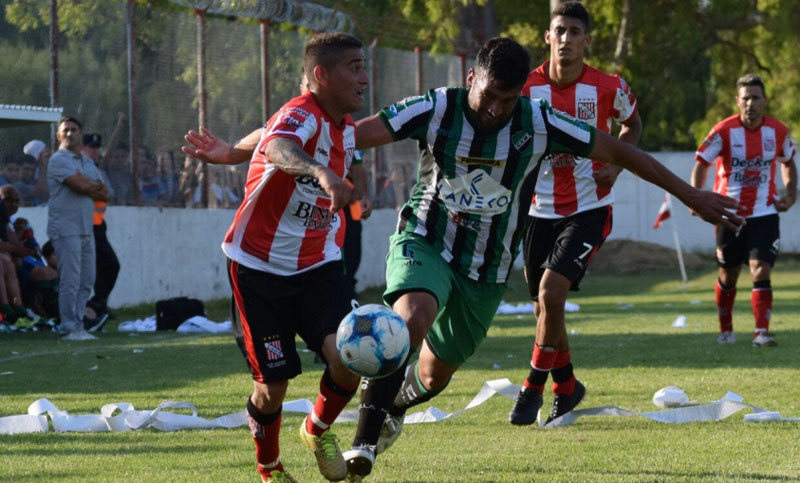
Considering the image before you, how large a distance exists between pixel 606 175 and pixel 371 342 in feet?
9.19

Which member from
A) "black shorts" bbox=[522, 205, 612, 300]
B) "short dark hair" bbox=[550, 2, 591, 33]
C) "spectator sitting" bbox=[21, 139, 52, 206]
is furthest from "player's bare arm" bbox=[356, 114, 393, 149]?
"spectator sitting" bbox=[21, 139, 52, 206]

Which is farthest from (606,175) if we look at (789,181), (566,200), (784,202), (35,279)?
(35,279)

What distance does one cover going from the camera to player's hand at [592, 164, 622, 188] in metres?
7.65

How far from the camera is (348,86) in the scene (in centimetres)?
→ 587

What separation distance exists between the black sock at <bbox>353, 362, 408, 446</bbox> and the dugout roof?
9148 millimetres

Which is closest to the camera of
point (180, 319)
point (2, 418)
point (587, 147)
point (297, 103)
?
point (297, 103)

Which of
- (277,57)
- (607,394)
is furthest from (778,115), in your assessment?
(607,394)

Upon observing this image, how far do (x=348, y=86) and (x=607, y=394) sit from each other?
12.6ft

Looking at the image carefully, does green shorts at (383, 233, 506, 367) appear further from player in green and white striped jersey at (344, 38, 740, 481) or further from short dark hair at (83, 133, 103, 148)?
short dark hair at (83, 133, 103, 148)

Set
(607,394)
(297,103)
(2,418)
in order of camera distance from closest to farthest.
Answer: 1. (297,103)
2. (2,418)
3. (607,394)

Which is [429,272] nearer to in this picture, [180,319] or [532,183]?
[532,183]

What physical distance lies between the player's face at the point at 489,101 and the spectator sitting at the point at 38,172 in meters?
11.2

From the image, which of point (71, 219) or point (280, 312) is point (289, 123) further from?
point (71, 219)

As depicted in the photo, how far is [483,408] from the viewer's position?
8.10 m
